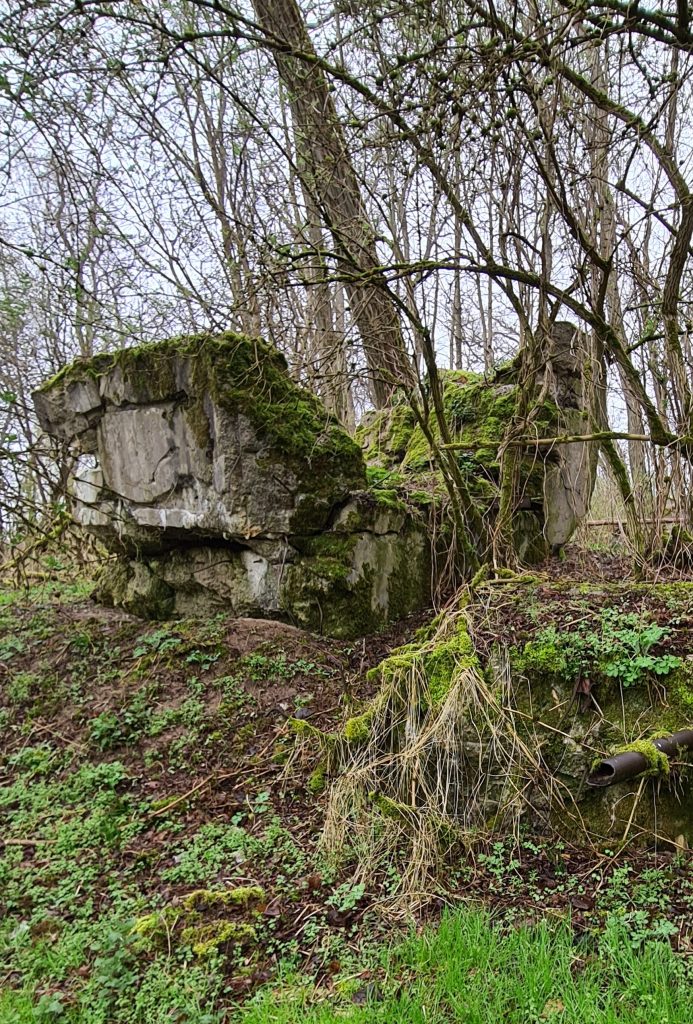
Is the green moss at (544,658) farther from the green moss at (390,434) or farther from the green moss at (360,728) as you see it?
the green moss at (390,434)

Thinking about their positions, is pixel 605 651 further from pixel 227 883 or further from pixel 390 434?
pixel 390 434

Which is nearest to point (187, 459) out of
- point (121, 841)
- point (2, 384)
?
point (121, 841)

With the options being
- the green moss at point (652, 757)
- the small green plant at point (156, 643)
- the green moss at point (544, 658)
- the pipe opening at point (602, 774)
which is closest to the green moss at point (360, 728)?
the green moss at point (544, 658)

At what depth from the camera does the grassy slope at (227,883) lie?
2.16 meters

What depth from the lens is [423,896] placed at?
8.63ft

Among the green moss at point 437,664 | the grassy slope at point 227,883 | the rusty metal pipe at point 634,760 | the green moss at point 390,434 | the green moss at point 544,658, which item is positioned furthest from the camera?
the green moss at point 390,434

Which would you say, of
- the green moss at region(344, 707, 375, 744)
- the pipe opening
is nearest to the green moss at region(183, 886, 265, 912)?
the green moss at region(344, 707, 375, 744)

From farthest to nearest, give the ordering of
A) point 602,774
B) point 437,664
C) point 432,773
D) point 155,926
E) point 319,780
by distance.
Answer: point 319,780 < point 437,664 < point 432,773 < point 155,926 < point 602,774

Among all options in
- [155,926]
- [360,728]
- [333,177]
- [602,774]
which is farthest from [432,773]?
[333,177]

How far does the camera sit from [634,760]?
254 cm

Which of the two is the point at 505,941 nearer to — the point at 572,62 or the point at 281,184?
the point at 572,62

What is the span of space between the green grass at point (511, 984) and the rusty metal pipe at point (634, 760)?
21.5 inches

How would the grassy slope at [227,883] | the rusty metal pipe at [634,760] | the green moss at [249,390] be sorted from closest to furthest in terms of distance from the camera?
1. the grassy slope at [227,883]
2. the rusty metal pipe at [634,760]
3. the green moss at [249,390]

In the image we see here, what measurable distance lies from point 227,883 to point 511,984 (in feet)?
4.78
